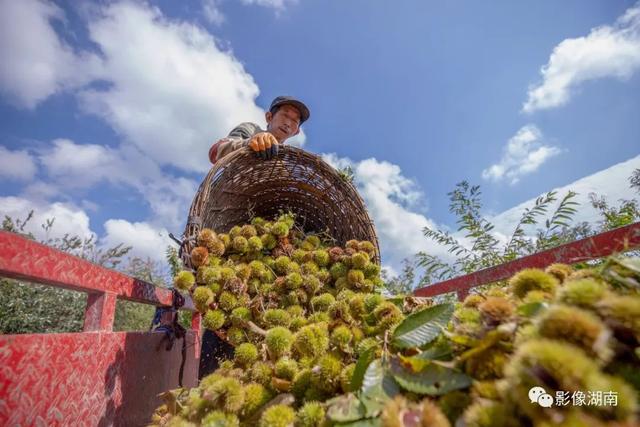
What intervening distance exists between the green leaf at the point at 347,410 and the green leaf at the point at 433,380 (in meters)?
0.07

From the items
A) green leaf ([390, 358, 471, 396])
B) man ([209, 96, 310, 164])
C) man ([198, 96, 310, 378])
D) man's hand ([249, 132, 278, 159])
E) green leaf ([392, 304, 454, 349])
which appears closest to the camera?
green leaf ([390, 358, 471, 396])

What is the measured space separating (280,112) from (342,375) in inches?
106

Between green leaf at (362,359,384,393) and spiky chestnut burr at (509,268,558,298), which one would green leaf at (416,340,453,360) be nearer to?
green leaf at (362,359,384,393)

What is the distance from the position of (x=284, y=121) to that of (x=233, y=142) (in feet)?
2.62

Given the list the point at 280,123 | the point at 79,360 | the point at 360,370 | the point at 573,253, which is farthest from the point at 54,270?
the point at 280,123

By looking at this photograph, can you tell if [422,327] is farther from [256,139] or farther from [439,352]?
[256,139]

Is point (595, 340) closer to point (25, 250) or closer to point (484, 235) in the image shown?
point (25, 250)

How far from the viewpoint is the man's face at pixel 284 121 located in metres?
3.00

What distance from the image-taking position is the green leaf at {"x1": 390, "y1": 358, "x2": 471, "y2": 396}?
431 millimetres

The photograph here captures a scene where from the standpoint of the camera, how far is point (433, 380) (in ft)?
1.48

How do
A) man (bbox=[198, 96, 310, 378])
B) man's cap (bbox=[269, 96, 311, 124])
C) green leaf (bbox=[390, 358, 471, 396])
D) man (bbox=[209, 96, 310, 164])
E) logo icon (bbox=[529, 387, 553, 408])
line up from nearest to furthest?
logo icon (bbox=[529, 387, 553, 408]), green leaf (bbox=[390, 358, 471, 396]), man (bbox=[198, 96, 310, 378]), man (bbox=[209, 96, 310, 164]), man's cap (bbox=[269, 96, 311, 124])

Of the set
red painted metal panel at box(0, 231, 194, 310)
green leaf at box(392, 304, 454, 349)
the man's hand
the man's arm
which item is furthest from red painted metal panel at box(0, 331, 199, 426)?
the man's arm

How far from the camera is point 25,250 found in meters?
0.83

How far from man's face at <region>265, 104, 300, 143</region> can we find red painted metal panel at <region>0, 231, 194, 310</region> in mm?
1948
